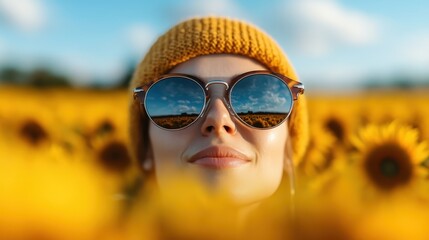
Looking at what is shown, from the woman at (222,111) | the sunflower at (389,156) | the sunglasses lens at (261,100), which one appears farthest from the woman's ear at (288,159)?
the sunflower at (389,156)

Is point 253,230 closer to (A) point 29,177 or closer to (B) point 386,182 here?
(A) point 29,177

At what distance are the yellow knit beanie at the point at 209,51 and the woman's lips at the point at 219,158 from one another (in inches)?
9.6

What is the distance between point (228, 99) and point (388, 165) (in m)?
1.13

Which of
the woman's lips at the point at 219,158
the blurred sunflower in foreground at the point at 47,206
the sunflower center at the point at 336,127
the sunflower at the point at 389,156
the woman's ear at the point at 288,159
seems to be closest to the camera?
the blurred sunflower in foreground at the point at 47,206

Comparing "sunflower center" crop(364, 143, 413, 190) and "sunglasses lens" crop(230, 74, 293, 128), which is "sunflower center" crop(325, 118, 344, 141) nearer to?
"sunflower center" crop(364, 143, 413, 190)

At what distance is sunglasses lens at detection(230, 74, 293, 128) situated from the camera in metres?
1.04

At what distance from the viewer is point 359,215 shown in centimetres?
53

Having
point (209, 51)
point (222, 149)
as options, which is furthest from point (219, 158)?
point (209, 51)

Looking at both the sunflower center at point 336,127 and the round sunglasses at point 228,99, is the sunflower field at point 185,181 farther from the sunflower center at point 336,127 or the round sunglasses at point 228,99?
the round sunglasses at point 228,99

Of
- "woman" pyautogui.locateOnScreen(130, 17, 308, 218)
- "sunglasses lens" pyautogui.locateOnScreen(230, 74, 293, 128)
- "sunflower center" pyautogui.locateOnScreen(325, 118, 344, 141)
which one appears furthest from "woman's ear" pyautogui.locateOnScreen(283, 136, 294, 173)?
"sunflower center" pyautogui.locateOnScreen(325, 118, 344, 141)

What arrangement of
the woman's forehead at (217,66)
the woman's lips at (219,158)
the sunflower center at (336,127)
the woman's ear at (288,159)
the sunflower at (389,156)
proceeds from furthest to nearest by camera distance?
the sunflower center at (336,127), the sunflower at (389,156), the woman's ear at (288,159), the woman's forehead at (217,66), the woman's lips at (219,158)

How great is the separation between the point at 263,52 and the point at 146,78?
26cm

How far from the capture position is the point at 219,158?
98 centimetres

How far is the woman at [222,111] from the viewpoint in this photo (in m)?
1.00
